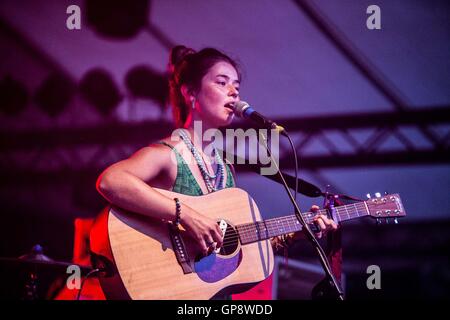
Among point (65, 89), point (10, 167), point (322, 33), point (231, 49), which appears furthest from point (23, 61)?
point (322, 33)

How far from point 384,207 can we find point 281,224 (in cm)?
72

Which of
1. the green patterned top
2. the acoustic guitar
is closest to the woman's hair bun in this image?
the green patterned top

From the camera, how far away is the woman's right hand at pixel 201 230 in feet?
8.21

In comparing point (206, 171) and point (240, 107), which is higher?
point (240, 107)

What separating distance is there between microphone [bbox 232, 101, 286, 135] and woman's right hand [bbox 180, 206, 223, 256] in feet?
1.91

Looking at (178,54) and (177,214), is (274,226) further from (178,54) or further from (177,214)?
(178,54)

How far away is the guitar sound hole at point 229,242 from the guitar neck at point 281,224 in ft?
0.11

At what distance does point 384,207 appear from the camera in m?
3.11

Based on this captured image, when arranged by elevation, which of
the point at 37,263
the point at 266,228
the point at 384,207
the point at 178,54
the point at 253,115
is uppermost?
the point at 178,54

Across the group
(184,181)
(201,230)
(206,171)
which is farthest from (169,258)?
(206,171)

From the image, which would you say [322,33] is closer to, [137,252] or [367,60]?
[367,60]

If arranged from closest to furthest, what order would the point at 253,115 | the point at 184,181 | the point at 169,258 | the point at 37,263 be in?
the point at 169,258 → the point at 253,115 → the point at 184,181 → the point at 37,263

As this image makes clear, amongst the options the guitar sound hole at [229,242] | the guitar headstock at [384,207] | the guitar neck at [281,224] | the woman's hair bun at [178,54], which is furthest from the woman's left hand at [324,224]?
the woman's hair bun at [178,54]

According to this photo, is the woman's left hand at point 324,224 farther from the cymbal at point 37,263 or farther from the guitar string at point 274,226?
the cymbal at point 37,263
